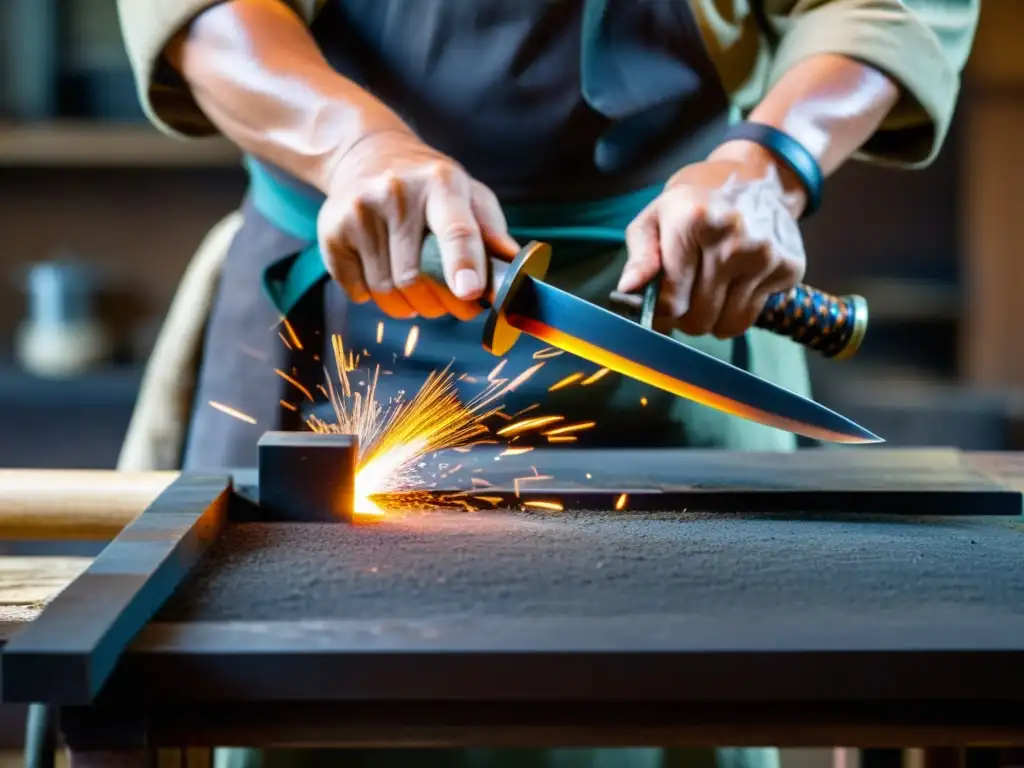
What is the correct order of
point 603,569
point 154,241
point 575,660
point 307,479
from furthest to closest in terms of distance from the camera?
point 154,241
point 307,479
point 603,569
point 575,660

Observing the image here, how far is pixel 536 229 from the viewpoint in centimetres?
102

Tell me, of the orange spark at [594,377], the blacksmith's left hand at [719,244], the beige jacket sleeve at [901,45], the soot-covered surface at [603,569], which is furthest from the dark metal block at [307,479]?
the beige jacket sleeve at [901,45]

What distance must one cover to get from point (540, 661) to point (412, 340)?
0.54m

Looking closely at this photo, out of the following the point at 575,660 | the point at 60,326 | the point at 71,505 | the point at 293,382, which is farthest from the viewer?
the point at 60,326

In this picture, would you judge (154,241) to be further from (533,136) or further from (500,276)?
(500,276)

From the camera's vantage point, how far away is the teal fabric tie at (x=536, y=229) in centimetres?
101

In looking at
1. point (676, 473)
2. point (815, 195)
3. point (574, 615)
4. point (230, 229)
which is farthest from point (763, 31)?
point (574, 615)

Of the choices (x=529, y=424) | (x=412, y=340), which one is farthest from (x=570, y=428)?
(x=412, y=340)

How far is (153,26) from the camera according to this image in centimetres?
95

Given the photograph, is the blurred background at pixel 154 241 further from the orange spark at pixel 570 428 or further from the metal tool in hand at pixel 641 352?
the metal tool in hand at pixel 641 352

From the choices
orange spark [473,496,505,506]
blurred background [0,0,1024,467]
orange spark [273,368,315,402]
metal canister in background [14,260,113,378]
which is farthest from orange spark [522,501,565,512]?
metal canister in background [14,260,113,378]

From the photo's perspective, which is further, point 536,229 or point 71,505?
point 536,229

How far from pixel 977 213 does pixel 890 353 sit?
335mm

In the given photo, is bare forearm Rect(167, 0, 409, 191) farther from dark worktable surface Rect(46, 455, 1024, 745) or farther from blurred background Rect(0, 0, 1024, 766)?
blurred background Rect(0, 0, 1024, 766)
